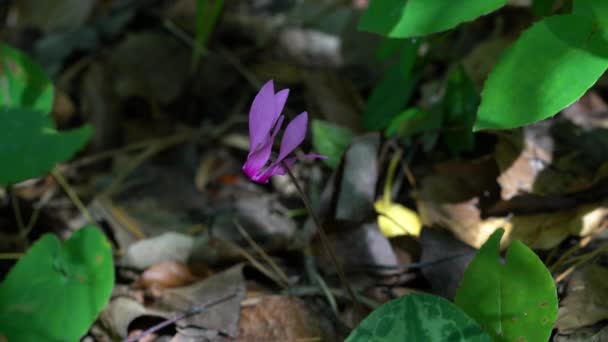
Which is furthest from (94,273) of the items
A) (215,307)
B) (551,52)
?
(551,52)

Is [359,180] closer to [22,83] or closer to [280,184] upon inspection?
[280,184]

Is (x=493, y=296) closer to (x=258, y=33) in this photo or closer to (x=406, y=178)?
(x=406, y=178)

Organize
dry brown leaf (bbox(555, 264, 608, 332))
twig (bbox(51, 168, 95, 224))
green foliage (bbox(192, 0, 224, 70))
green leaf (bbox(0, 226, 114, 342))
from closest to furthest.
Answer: dry brown leaf (bbox(555, 264, 608, 332)) < green leaf (bbox(0, 226, 114, 342)) < twig (bbox(51, 168, 95, 224)) < green foliage (bbox(192, 0, 224, 70))

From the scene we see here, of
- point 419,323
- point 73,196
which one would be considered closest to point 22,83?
point 73,196

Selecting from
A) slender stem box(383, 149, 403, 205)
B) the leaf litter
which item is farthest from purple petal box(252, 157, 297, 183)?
slender stem box(383, 149, 403, 205)

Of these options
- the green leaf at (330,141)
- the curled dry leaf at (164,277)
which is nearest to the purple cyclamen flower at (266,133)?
the curled dry leaf at (164,277)

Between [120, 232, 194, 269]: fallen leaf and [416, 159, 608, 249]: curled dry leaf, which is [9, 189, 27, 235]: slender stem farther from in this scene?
[416, 159, 608, 249]: curled dry leaf

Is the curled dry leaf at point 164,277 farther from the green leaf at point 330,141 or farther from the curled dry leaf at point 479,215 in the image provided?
the curled dry leaf at point 479,215
